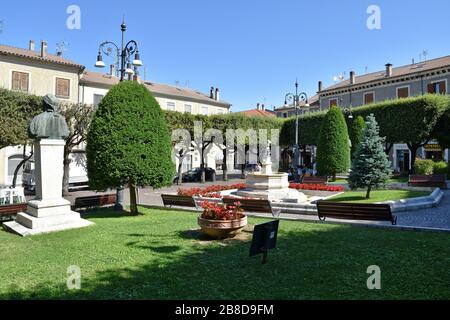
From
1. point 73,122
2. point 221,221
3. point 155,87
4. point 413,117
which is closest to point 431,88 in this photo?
point 413,117

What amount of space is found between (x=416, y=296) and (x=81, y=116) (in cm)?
2037

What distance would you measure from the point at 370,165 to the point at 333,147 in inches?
344

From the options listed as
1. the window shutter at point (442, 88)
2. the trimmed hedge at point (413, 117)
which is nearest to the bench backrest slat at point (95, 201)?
the trimmed hedge at point (413, 117)

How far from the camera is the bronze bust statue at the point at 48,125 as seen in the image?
926cm

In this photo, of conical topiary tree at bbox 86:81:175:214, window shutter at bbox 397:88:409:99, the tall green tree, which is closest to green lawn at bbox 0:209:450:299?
conical topiary tree at bbox 86:81:175:214

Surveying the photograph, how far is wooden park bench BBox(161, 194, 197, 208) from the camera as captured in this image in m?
13.3

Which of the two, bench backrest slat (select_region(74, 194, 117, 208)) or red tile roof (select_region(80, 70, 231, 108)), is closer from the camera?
bench backrest slat (select_region(74, 194, 117, 208))

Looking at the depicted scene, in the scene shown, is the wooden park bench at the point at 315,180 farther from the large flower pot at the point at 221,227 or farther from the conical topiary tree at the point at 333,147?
the large flower pot at the point at 221,227

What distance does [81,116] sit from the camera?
2062 centimetres

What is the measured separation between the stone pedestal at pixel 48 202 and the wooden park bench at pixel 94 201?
160 inches

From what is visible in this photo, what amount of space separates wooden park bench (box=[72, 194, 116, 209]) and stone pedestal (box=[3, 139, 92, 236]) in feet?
13.3

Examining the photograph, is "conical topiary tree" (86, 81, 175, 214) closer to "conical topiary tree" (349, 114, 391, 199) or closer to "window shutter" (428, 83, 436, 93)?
"conical topiary tree" (349, 114, 391, 199)
